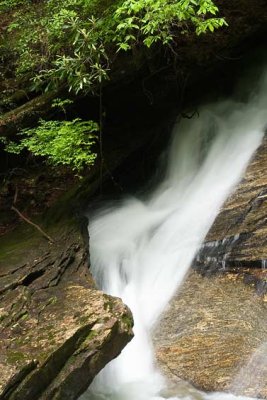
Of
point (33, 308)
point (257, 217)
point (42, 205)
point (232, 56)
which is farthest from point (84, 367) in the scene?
point (232, 56)

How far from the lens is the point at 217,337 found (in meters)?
5.07

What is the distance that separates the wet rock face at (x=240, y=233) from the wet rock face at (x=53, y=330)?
6.08 ft

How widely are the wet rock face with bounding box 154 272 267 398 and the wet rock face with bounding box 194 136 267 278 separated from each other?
0.24 metres

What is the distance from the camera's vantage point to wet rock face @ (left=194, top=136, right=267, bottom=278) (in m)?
5.88

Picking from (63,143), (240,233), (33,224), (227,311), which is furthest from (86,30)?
(227,311)

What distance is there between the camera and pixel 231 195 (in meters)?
7.15

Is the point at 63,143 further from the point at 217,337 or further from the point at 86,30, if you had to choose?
the point at 217,337

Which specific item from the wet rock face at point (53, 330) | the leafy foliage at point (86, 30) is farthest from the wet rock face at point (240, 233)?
the leafy foliage at point (86, 30)

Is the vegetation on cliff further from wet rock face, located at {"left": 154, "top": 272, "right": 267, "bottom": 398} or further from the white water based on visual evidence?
wet rock face, located at {"left": 154, "top": 272, "right": 267, "bottom": 398}

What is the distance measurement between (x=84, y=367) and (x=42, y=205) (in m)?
3.77

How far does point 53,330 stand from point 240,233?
2998 millimetres

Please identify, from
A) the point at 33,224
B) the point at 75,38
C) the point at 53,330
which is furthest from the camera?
the point at 33,224

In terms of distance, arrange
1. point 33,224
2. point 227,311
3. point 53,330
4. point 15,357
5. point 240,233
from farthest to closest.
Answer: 1. point 33,224
2. point 240,233
3. point 227,311
4. point 53,330
5. point 15,357

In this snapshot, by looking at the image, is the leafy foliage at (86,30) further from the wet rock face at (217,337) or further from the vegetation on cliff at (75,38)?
the wet rock face at (217,337)
